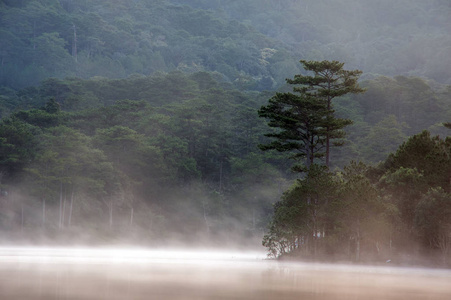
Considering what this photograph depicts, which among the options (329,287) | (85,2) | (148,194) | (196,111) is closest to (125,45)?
(85,2)

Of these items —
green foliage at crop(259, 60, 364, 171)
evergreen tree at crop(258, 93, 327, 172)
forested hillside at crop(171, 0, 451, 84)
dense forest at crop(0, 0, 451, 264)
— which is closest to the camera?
dense forest at crop(0, 0, 451, 264)

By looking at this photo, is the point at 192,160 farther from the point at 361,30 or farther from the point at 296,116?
the point at 361,30

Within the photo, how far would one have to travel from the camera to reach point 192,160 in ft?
221

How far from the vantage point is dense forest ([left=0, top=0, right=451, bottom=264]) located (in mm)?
30719

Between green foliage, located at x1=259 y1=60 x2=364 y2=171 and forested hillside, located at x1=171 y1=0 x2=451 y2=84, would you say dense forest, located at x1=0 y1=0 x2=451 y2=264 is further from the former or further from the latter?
forested hillside, located at x1=171 y1=0 x2=451 y2=84

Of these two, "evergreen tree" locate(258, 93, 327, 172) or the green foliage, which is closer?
"evergreen tree" locate(258, 93, 327, 172)

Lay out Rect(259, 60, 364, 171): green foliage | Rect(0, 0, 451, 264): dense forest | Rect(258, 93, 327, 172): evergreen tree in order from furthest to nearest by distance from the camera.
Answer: Rect(259, 60, 364, 171): green foliage < Rect(258, 93, 327, 172): evergreen tree < Rect(0, 0, 451, 264): dense forest

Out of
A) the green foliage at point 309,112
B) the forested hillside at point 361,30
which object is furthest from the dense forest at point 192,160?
the forested hillside at point 361,30

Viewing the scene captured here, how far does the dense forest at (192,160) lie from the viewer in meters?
30.7

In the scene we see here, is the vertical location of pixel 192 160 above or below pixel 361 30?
below

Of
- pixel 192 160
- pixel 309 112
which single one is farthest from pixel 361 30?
pixel 309 112

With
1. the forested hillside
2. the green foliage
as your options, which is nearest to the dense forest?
the green foliage

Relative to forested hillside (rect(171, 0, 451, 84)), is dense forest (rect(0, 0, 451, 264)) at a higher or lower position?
lower

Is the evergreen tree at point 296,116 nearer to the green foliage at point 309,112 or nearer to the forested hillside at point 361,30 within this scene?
the green foliage at point 309,112
